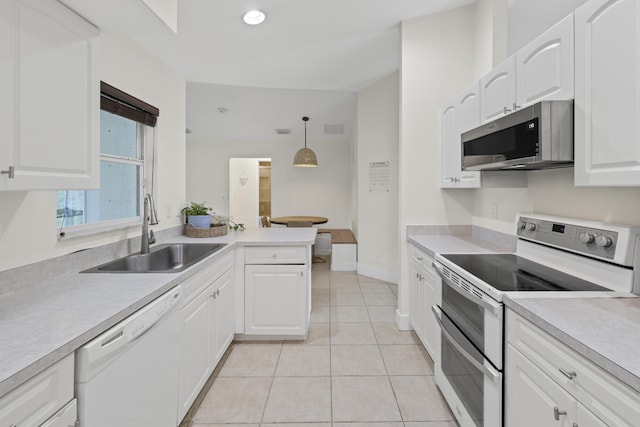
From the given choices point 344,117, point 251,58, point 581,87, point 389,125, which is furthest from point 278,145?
point 581,87

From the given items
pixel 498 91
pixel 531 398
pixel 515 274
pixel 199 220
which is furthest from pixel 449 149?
pixel 199 220

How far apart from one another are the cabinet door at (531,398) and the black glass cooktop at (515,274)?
299mm

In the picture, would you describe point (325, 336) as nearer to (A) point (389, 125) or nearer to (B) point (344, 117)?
(A) point (389, 125)

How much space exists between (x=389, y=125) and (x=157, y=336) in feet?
12.9

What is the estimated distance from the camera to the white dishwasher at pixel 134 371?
98 centimetres

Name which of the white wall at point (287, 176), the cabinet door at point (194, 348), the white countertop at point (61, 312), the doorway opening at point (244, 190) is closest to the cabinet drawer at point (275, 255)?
the cabinet door at point (194, 348)

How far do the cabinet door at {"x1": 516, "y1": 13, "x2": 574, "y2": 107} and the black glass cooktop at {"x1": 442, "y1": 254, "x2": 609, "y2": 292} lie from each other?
0.83m

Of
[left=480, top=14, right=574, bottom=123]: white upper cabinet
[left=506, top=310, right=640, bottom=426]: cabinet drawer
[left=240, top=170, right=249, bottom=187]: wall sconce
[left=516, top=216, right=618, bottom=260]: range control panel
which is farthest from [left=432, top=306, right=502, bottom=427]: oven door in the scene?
[left=240, top=170, right=249, bottom=187]: wall sconce

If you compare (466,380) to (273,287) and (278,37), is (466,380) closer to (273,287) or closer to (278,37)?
(273,287)

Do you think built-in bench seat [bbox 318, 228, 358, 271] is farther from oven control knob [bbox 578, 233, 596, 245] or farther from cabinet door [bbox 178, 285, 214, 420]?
oven control knob [bbox 578, 233, 596, 245]

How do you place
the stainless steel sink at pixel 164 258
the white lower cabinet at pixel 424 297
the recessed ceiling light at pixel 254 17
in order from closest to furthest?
the stainless steel sink at pixel 164 258 → the white lower cabinet at pixel 424 297 → the recessed ceiling light at pixel 254 17

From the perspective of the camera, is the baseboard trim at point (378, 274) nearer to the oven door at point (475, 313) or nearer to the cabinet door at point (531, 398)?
the oven door at point (475, 313)

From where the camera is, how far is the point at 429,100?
114 inches

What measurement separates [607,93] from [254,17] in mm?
2336
